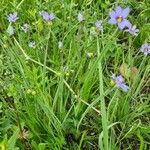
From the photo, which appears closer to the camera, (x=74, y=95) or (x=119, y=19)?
(x=119, y=19)

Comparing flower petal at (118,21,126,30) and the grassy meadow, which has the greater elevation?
flower petal at (118,21,126,30)

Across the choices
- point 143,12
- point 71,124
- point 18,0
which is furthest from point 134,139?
point 18,0

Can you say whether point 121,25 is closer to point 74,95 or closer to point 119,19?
point 119,19

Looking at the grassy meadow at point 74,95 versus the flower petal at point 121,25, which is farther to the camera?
the grassy meadow at point 74,95

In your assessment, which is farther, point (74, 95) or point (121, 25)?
point (74, 95)

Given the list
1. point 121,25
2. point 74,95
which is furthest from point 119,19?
point 74,95

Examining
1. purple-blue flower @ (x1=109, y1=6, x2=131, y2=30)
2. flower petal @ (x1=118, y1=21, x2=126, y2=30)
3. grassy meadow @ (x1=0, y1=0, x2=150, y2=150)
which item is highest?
purple-blue flower @ (x1=109, y1=6, x2=131, y2=30)

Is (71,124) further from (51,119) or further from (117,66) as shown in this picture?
(117,66)

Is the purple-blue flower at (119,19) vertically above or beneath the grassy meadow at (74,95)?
above

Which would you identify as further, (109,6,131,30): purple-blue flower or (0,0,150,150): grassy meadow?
(0,0,150,150): grassy meadow

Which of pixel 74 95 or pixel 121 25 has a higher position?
pixel 121 25

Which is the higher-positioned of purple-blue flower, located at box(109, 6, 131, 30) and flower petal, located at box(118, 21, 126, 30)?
purple-blue flower, located at box(109, 6, 131, 30)
